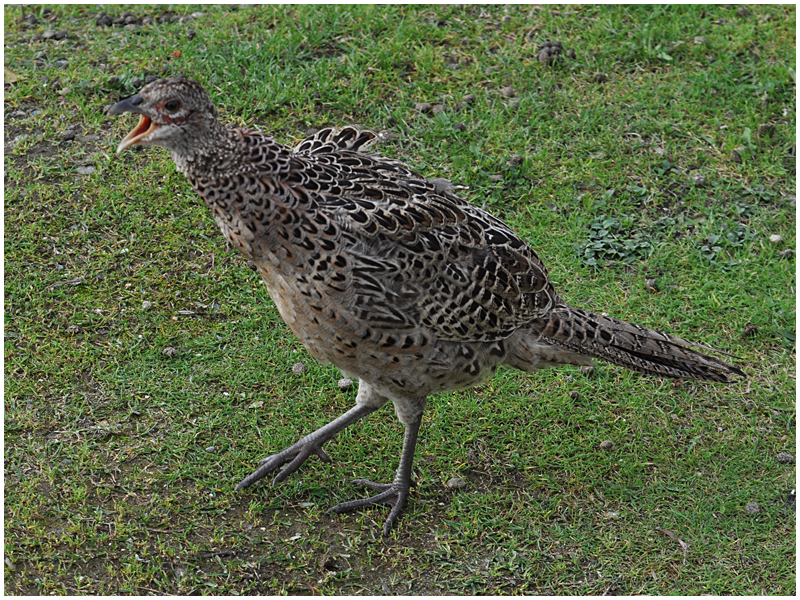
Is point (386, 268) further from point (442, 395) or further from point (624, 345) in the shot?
point (442, 395)

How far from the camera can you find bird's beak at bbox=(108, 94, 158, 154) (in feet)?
12.3

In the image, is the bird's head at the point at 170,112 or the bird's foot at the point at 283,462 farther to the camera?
the bird's foot at the point at 283,462

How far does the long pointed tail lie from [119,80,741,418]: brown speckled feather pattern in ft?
0.04

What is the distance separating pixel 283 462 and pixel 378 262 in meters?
1.61

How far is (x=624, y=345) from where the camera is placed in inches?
201

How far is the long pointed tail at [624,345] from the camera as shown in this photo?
4.96m

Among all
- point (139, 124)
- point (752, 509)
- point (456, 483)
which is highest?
point (139, 124)

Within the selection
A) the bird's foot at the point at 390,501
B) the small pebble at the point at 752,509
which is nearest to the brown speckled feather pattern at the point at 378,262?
the bird's foot at the point at 390,501

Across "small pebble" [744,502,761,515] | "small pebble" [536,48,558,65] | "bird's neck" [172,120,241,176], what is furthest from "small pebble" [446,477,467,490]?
"small pebble" [536,48,558,65]

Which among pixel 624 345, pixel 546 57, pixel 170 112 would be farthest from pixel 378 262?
pixel 546 57

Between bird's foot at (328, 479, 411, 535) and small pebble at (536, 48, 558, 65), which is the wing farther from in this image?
small pebble at (536, 48, 558, 65)

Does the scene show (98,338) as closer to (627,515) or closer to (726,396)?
(627,515)

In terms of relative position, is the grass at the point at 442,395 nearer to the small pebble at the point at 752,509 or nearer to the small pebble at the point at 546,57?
the small pebble at the point at 752,509

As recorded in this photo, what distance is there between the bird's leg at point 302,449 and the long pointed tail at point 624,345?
3.68ft
